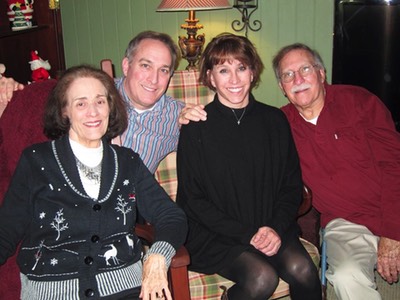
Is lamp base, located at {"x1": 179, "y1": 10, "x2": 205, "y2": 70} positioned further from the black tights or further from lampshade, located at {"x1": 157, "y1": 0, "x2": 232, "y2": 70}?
the black tights

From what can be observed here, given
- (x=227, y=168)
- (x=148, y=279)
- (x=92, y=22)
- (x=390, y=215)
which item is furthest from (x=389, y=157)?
(x=92, y=22)

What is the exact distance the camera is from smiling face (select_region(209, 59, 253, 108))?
6.17 ft

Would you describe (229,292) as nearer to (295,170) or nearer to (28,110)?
(295,170)

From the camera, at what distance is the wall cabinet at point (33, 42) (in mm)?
2803

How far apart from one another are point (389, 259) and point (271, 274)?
56 cm

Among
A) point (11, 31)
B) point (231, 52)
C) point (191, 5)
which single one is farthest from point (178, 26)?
point (231, 52)

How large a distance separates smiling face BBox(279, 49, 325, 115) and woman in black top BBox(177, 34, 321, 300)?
143 millimetres

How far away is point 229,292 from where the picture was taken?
1.71 m

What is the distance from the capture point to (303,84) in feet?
6.58

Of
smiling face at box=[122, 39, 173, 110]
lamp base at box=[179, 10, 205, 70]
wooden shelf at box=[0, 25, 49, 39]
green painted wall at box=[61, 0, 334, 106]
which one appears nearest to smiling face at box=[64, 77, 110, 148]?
smiling face at box=[122, 39, 173, 110]

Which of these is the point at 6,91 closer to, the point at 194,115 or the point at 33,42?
the point at 194,115

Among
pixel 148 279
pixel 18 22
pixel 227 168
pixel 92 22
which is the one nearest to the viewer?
pixel 148 279

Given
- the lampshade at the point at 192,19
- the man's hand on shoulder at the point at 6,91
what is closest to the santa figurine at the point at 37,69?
the lampshade at the point at 192,19

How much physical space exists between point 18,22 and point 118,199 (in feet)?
5.71
